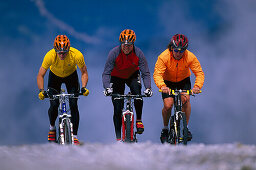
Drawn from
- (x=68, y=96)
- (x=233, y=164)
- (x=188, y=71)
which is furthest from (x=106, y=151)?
(x=188, y=71)

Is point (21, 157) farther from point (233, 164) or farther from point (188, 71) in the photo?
point (188, 71)

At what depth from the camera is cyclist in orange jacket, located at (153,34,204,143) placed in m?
9.88

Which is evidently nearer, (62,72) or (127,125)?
(127,125)

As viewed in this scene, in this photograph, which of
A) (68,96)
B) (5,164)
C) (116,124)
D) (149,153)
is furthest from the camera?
(116,124)

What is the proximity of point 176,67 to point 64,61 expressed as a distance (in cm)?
296

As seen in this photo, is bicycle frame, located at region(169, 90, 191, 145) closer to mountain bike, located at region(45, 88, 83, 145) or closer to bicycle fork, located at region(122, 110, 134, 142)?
bicycle fork, located at region(122, 110, 134, 142)

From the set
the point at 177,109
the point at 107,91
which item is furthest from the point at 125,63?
the point at 177,109

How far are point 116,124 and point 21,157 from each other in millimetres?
3743

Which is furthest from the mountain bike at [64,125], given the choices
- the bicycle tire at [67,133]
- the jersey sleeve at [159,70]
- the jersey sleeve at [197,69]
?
the jersey sleeve at [197,69]

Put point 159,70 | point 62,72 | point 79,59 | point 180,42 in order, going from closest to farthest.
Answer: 1. point 180,42
2. point 159,70
3. point 79,59
4. point 62,72

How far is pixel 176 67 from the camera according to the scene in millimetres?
10359

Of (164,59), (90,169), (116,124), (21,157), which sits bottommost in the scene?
(90,169)

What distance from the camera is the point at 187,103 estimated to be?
10109mm

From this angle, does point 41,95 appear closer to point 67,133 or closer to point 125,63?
point 67,133
